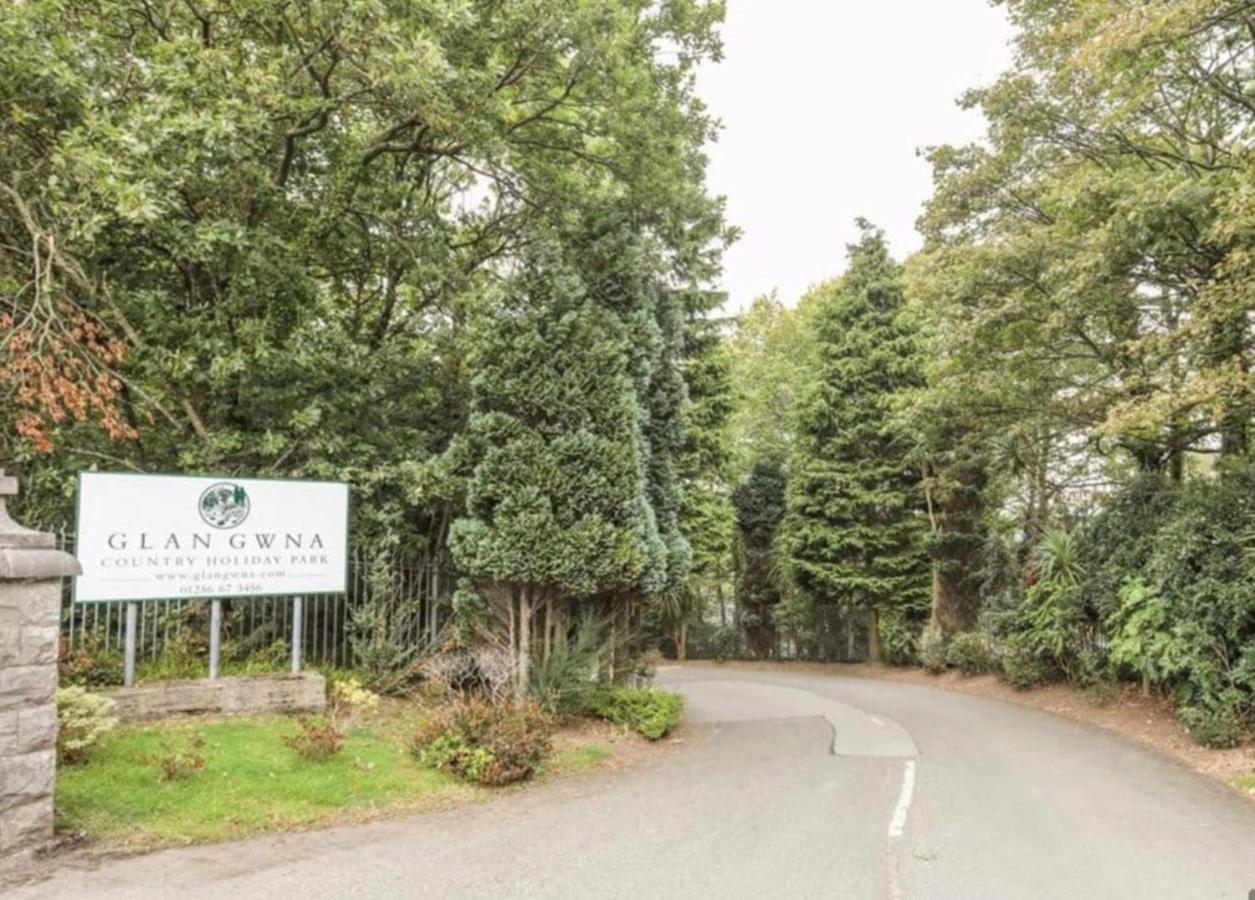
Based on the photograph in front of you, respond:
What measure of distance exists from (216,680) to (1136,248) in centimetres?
1205

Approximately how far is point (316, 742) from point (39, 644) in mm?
2509

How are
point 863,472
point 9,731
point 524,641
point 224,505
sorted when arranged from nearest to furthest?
point 9,731 → point 224,505 → point 524,641 → point 863,472

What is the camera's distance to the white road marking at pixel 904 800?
249 inches

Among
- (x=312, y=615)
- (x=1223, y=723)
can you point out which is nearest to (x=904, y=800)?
(x=1223, y=723)

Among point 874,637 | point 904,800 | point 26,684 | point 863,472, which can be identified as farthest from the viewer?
point 874,637

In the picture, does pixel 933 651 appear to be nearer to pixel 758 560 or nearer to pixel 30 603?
pixel 758 560

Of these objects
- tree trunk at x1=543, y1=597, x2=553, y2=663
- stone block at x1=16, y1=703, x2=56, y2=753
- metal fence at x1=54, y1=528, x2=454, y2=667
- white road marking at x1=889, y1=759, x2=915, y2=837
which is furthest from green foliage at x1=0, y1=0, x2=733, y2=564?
white road marking at x1=889, y1=759, x2=915, y2=837

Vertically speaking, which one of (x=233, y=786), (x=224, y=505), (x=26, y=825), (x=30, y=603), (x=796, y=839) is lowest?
(x=796, y=839)

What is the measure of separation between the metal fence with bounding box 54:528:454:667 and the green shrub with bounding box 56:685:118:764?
7.50ft

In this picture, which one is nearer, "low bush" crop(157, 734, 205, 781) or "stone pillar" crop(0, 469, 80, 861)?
"stone pillar" crop(0, 469, 80, 861)

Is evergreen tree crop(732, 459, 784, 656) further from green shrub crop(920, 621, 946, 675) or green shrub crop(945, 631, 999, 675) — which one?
green shrub crop(945, 631, 999, 675)

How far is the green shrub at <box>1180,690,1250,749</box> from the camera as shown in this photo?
907 cm

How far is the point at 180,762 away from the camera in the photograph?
638 centimetres

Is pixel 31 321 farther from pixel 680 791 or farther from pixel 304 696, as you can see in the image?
pixel 680 791
